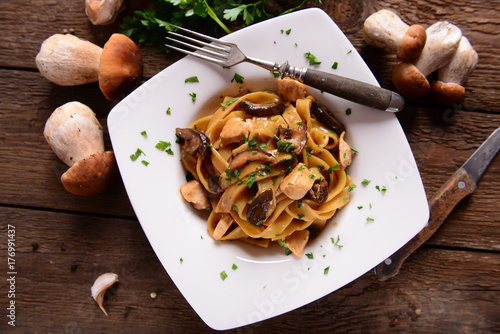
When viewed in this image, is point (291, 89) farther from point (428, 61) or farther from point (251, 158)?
point (428, 61)

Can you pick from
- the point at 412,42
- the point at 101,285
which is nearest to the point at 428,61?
the point at 412,42

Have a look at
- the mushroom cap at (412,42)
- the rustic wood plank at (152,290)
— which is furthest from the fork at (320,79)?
the rustic wood plank at (152,290)

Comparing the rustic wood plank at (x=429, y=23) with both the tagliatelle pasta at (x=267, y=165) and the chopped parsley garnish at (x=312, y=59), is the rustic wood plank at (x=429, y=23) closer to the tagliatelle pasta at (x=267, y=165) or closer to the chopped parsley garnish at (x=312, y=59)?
the chopped parsley garnish at (x=312, y=59)

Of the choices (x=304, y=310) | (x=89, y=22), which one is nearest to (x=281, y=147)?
(x=304, y=310)

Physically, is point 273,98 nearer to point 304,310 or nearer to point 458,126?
point 458,126

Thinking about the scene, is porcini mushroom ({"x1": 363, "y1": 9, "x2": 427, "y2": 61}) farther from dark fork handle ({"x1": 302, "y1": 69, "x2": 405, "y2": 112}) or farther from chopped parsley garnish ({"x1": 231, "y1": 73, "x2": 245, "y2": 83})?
chopped parsley garnish ({"x1": 231, "y1": 73, "x2": 245, "y2": 83})

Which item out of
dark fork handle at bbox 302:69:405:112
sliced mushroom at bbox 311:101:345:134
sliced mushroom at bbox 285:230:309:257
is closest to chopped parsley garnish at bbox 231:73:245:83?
dark fork handle at bbox 302:69:405:112
